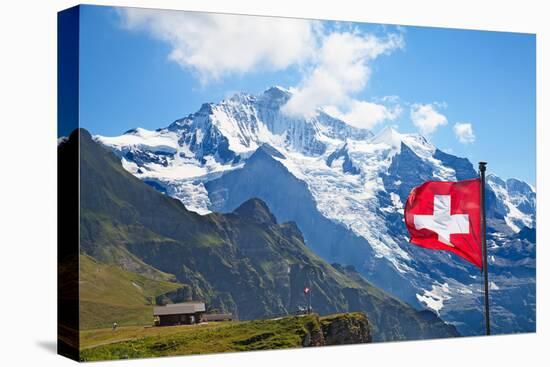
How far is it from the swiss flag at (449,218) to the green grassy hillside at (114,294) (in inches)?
167

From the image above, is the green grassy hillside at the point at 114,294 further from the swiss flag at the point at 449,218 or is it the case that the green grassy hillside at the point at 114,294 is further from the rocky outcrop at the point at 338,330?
the swiss flag at the point at 449,218

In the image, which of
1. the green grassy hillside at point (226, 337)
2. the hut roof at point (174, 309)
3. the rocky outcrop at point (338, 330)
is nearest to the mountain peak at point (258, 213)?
the green grassy hillside at point (226, 337)

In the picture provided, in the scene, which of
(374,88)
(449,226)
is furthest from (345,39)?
(449,226)

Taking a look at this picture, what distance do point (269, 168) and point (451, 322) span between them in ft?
16.1

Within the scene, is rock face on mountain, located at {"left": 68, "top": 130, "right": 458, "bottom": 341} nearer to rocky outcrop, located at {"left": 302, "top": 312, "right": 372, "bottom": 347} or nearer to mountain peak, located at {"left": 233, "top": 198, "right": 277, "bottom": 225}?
mountain peak, located at {"left": 233, "top": 198, "right": 277, "bottom": 225}

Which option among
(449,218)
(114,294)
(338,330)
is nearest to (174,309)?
(114,294)

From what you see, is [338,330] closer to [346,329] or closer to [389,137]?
[346,329]

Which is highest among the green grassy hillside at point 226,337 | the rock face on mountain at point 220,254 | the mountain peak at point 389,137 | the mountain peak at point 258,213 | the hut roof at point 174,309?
the mountain peak at point 389,137

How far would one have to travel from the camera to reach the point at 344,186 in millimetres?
21609

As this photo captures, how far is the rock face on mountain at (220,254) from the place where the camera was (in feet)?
59.4

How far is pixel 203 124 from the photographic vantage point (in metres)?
19.7

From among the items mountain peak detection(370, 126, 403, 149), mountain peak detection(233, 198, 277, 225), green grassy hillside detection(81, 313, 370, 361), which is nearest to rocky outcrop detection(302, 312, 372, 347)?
green grassy hillside detection(81, 313, 370, 361)

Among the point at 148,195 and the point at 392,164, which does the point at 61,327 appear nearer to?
the point at 148,195

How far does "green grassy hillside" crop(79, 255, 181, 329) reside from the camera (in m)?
17.8
